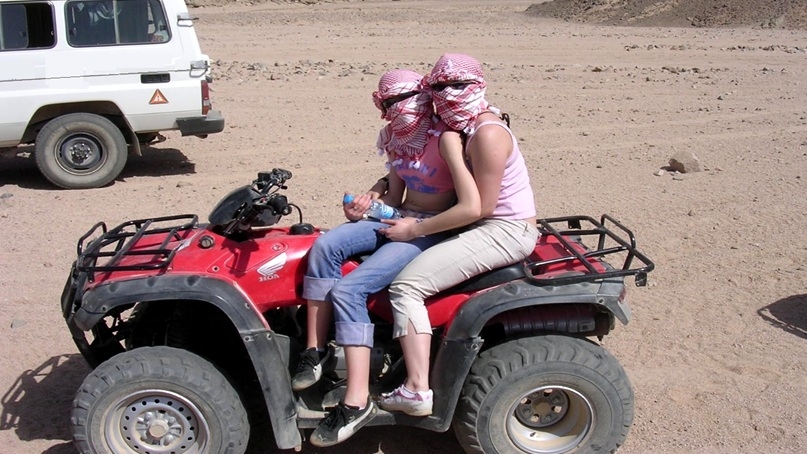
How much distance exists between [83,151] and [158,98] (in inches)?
39.8

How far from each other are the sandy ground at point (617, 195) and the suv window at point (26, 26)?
1.59m

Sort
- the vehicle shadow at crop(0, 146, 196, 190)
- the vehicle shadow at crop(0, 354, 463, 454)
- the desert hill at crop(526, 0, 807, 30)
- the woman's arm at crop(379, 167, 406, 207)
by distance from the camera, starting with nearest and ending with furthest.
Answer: the vehicle shadow at crop(0, 354, 463, 454)
the woman's arm at crop(379, 167, 406, 207)
the vehicle shadow at crop(0, 146, 196, 190)
the desert hill at crop(526, 0, 807, 30)

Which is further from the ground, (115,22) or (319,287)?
(115,22)

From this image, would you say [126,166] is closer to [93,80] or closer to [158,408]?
[93,80]

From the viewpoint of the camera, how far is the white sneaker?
3.88m

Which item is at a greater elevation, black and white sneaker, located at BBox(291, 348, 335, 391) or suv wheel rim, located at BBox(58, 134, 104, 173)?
black and white sneaker, located at BBox(291, 348, 335, 391)

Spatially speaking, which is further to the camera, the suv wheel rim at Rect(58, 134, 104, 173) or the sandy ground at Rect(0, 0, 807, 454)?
the suv wheel rim at Rect(58, 134, 104, 173)

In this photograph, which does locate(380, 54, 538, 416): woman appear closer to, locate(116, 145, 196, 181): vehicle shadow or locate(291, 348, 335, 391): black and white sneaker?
locate(291, 348, 335, 391): black and white sneaker

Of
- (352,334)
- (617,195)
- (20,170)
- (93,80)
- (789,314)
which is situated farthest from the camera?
(20,170)

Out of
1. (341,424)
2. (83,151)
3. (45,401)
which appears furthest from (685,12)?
(341,424)

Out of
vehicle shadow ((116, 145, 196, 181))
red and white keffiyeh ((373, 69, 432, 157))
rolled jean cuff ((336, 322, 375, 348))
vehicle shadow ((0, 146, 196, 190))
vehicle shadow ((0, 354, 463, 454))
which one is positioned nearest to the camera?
rolled jean cuff ((336, 322, 375, 348))

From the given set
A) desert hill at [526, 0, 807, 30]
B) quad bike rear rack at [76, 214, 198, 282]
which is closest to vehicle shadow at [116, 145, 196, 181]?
quad bike rear rack at [76, 214, 198, 282]

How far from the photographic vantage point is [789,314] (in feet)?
19.6

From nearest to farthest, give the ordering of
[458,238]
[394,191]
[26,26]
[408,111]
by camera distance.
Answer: [458,238]
[408,111]
[394,191]
[26,26]
